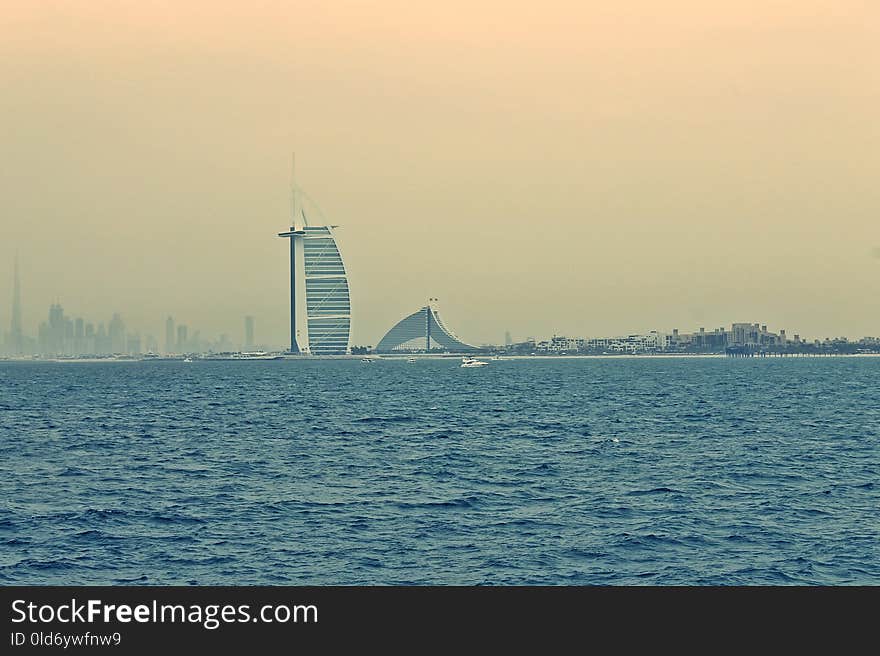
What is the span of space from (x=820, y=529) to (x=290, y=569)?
17.0 m

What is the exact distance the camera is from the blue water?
26.0 meters

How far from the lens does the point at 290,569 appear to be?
2570 centimetres

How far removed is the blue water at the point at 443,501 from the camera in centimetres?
2602

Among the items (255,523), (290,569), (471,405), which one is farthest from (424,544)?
(471,405)

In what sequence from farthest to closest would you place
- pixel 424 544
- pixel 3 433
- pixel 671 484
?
1. pixel 3 433
2. pixel 671 484
3. pixel 424 544

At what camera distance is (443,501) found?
120 ft

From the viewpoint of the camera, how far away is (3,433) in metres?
66.6

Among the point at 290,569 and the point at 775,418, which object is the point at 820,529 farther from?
the point at 775,418

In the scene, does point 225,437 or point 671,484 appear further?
point 225,437

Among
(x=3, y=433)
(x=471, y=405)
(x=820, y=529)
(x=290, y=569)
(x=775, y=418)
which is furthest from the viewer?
(x=471, y=405)
